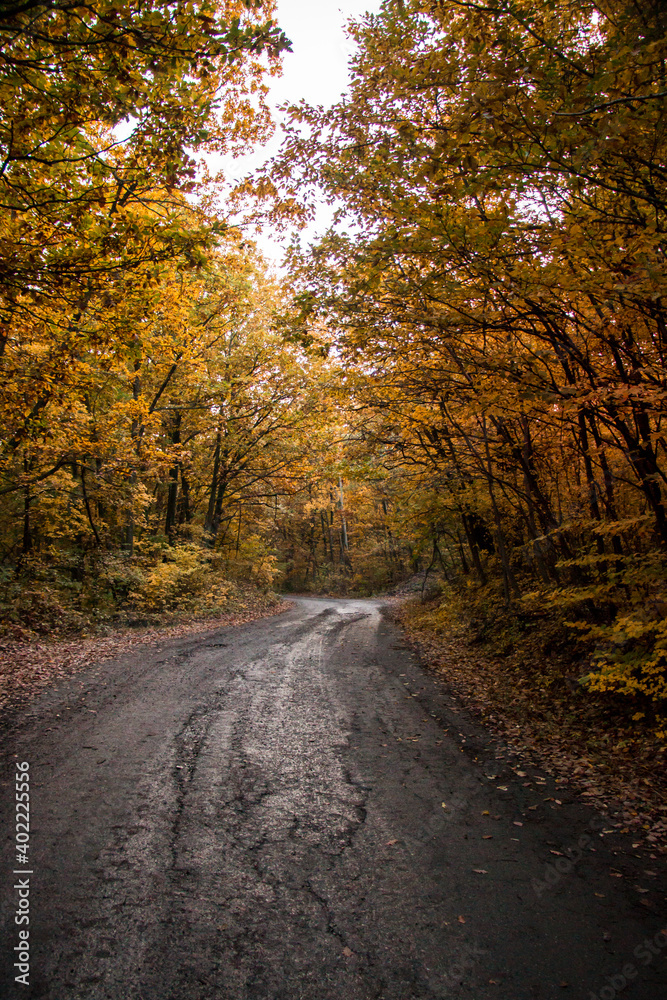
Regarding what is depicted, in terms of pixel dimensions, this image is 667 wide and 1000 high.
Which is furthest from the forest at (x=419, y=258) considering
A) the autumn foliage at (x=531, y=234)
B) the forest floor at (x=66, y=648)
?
the forest floor at (x=66, y=648)

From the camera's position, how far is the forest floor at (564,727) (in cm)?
393

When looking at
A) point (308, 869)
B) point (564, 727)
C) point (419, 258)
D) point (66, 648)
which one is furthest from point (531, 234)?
point (66, 648)

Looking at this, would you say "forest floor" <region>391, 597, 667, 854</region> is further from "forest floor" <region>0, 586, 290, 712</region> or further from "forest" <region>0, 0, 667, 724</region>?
→ "forest floor" <region>0, 586, 290, 712</region>

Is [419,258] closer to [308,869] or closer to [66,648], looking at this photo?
[308,869]

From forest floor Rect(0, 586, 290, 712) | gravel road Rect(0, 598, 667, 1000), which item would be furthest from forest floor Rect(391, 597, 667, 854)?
forest floor Rect(0, 586, 290, 712)

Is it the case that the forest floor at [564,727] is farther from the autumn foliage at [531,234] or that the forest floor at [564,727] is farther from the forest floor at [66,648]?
the forest floor at [66,648]

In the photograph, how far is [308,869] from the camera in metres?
3.14

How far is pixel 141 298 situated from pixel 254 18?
→ 10.5 ft

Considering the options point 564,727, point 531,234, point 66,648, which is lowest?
point 564,727

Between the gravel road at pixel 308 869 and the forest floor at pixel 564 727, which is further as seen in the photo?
the forest floor at pixel 564 727

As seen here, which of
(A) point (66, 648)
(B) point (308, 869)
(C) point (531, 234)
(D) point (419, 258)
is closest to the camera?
(B) point (308, 869)

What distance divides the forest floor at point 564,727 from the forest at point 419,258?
34 cm

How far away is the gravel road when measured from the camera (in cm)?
237

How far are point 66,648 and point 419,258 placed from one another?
871cm
